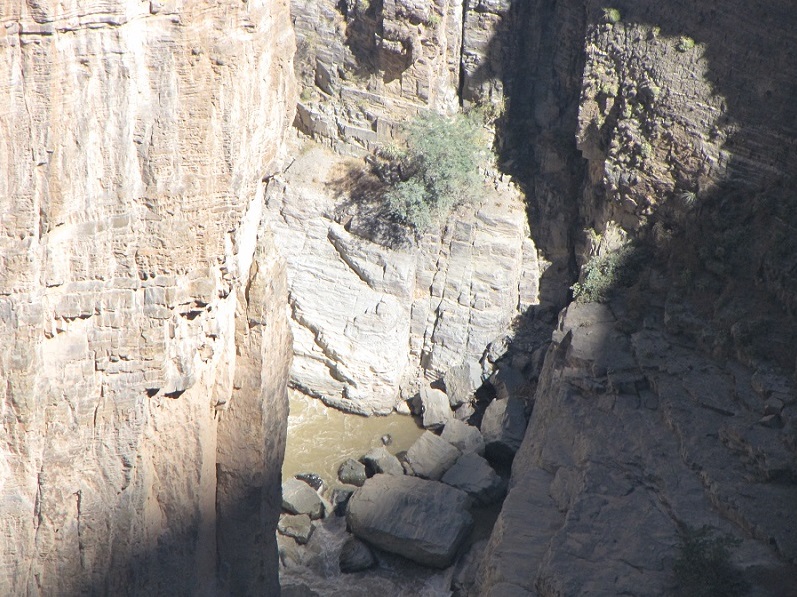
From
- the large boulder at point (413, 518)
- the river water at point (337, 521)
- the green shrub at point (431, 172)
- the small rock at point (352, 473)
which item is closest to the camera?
the river water at point (337, 521)

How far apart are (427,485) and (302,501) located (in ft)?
6.61

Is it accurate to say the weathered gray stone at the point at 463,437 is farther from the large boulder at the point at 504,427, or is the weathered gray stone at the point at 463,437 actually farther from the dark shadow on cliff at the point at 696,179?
the dark shadow on cliff at the point at 696,179

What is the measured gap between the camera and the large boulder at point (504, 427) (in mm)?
16625

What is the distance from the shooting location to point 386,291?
1842cm

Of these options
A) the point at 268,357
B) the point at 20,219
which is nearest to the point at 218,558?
the point at 268,357

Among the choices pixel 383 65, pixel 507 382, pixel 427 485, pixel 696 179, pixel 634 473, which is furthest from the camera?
pixel 383 65

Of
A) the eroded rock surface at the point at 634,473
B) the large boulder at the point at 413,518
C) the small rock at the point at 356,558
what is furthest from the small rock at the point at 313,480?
the eroded rock surface at the point at 634,473

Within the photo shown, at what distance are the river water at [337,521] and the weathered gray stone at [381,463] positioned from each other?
1.49 feet

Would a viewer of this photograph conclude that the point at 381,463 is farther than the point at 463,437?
No

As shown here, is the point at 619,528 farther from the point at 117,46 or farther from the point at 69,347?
the point at 117,46

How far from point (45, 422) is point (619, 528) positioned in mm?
Answer: 7673

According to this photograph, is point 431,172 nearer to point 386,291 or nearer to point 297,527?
point 386,291

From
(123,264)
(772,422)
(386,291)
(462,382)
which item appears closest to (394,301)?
(386,291)

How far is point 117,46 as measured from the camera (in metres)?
6.09
